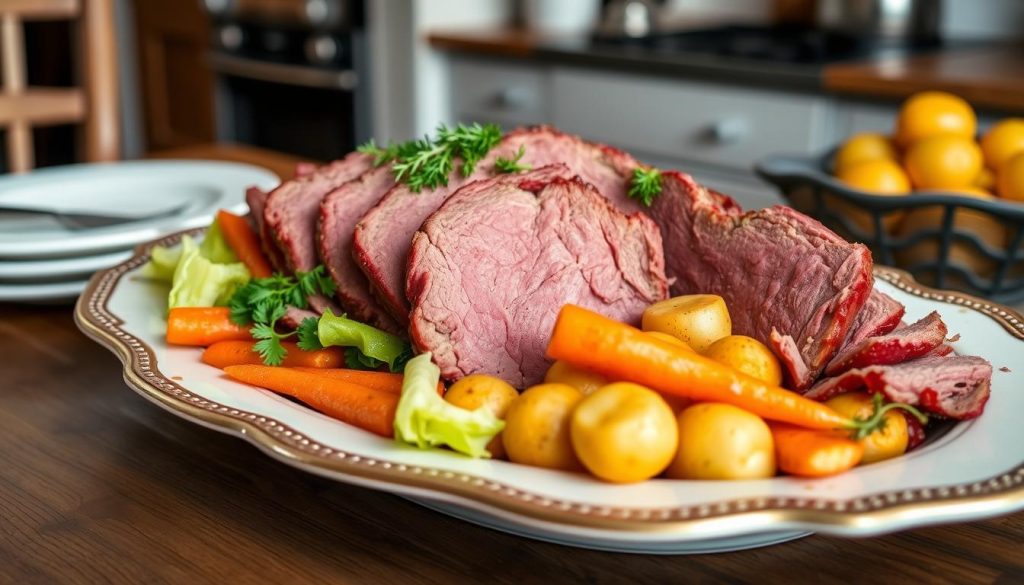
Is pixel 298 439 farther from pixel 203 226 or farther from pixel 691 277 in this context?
pixel 203 226

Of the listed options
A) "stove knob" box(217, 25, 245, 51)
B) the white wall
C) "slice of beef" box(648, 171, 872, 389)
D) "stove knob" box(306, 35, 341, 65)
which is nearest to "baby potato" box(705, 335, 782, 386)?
"slice of beef" box(648, 171, 872, 389)

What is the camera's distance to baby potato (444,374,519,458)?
0.98 meters

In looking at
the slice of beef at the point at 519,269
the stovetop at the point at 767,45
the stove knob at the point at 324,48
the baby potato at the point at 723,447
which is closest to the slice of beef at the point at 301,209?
the slice of beef at the point at 519,269

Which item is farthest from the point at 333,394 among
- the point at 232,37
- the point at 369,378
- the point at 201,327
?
the point at 232,37

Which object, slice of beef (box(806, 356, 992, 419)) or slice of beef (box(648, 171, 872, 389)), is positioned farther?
slice of beef (box(648, 171, 872, 389))

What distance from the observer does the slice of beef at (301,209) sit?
4.39 feet

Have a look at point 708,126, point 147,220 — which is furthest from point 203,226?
point 708,126

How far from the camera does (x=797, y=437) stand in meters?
0.93

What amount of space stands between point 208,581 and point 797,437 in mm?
525

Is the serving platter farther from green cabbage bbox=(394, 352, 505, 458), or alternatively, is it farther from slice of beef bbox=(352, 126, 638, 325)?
slice of beef bbox=(352, 126, 638, 325)

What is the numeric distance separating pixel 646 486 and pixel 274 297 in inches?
23.4

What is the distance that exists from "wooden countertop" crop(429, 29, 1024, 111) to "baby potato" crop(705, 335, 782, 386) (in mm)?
1815

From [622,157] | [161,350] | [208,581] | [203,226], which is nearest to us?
[208,581]

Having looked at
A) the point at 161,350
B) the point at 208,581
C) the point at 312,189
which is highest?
the point at 312,189
